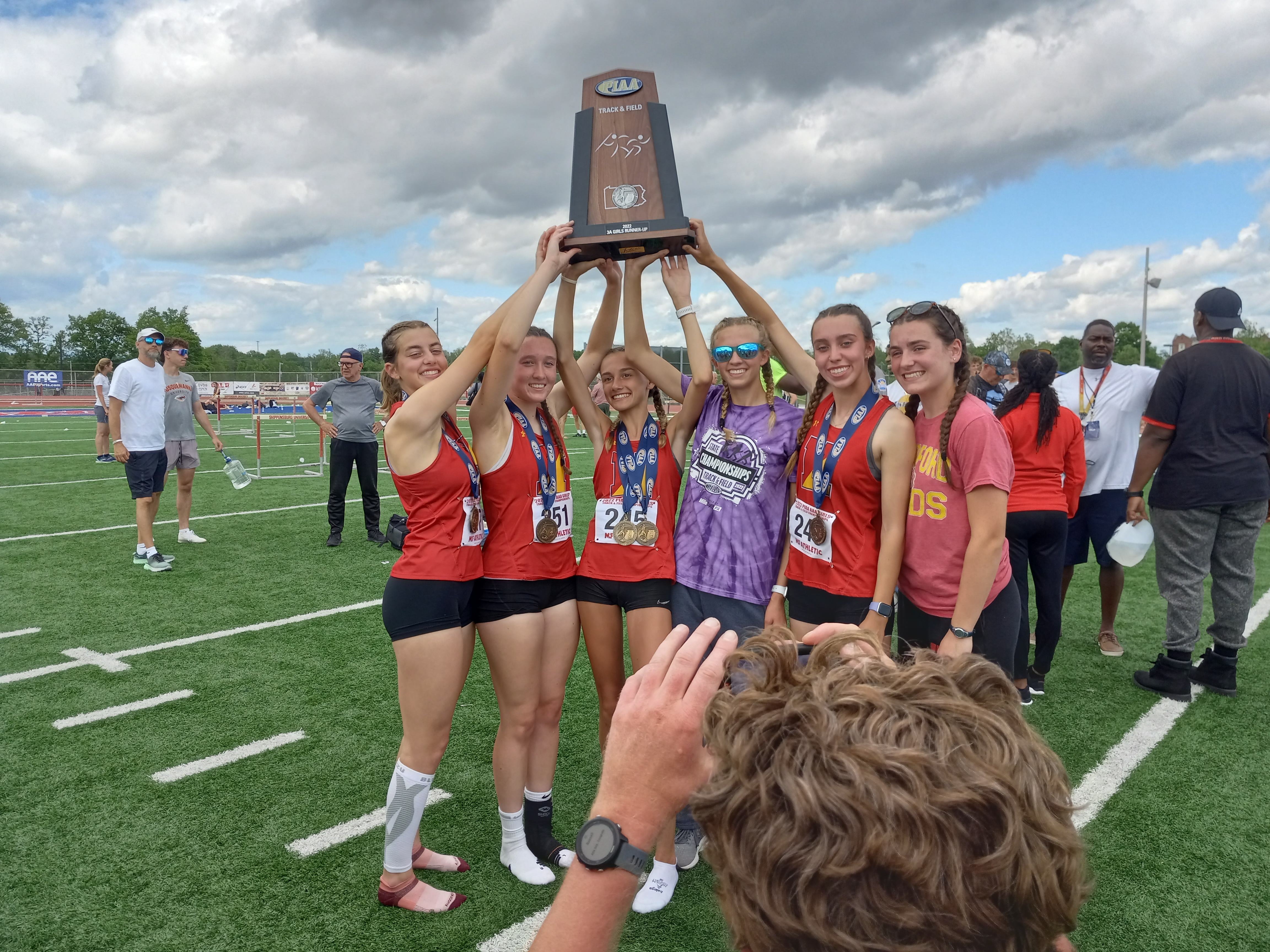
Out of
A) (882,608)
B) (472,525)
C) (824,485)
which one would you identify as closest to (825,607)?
(882,608)

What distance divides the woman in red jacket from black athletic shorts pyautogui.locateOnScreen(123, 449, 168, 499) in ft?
24.3

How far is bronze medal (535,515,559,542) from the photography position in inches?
118

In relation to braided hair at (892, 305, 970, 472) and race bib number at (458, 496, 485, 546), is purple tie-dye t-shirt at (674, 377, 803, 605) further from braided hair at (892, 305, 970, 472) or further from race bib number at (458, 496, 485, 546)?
race bib number at (458, 496, 485, 546)

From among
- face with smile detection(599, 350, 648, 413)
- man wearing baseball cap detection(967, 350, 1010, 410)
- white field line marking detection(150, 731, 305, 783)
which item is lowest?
white field line marking detection(150, 731, 305, 783)

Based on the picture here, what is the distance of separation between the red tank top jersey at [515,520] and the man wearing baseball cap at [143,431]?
5933mm

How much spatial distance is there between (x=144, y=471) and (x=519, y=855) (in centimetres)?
644

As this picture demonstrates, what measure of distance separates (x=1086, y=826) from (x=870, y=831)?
3.26m

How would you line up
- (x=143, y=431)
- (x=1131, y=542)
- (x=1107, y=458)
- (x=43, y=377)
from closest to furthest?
(x=1131, y=542) < (x=1107, y=458) < (x=143, y=431) < (x=43, y=377)

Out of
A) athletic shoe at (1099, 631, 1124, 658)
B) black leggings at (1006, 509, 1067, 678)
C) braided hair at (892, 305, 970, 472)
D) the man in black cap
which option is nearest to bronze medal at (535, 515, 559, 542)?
braided hair at (892, 305, 970, 472)

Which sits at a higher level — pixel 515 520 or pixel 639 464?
pixel 639 464

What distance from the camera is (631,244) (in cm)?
293

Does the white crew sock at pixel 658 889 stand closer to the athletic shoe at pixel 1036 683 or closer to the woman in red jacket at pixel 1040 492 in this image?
the woman in red jacket at pixel 1040 492

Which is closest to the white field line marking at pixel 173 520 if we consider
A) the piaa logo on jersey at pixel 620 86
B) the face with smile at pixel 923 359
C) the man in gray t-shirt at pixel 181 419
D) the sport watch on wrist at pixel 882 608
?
the man in gray t-shirt at pixel 181 419

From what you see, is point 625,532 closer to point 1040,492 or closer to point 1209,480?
point 1040,492
